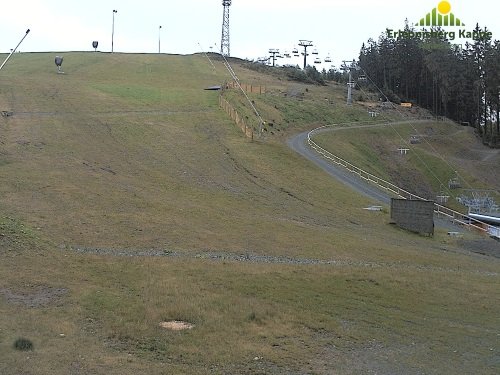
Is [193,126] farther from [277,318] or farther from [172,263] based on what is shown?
[277,318]

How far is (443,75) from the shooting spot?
10675 cm

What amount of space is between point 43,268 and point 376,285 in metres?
11.9

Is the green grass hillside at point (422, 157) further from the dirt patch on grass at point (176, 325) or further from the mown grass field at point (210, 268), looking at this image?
the dirt patch on grass at point (176, 325)

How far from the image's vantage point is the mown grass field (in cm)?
1446

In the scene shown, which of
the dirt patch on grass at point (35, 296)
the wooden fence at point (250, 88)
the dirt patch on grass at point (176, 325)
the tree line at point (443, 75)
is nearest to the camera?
the dirt patch on grass at point (176, 325)

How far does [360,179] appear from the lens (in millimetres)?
53656

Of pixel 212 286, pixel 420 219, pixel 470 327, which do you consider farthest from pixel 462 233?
pixel 212 286

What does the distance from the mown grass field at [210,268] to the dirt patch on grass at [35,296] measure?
2.2 inches

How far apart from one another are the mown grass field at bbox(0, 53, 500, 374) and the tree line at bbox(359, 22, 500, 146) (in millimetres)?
58275

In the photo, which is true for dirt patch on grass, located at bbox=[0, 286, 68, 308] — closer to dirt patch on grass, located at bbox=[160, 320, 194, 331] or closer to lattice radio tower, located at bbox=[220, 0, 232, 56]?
dirt patch on grass, located at bbox=[160, 320, 194, 331]

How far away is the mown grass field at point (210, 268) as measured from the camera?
14461 mm

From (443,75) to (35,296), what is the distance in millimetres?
101053

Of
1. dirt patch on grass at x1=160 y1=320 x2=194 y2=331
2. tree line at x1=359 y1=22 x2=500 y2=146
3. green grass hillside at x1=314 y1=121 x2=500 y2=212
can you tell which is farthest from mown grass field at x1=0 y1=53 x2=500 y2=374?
tree line at x1=359 y1=22 x2=500 y2=146

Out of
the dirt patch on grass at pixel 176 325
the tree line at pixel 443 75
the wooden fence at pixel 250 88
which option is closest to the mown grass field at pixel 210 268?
the dirt patch on grass at pixel 176 325
